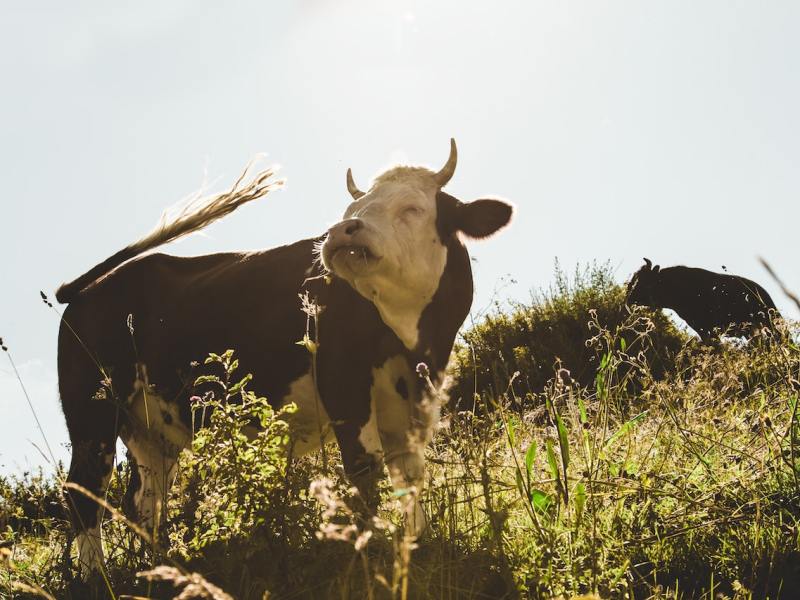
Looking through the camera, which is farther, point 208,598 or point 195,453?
point 195,453

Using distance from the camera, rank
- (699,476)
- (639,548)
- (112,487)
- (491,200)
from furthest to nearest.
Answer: (112,487) → (491,200) → (699,476) → (639,548)

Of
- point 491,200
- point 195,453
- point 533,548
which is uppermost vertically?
point 491,200

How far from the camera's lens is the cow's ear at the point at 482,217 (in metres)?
4.27

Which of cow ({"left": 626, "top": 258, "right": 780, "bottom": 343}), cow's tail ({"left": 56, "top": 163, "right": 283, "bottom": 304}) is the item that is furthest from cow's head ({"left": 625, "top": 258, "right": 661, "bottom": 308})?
cow's tail ({"left": 56, "top": 163, "right": 283, "bottom": 304})

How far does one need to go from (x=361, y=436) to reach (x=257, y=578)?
4.36ft

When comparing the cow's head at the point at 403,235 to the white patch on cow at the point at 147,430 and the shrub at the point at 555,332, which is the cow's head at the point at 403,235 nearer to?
the white patch on cow at the point at 147,430

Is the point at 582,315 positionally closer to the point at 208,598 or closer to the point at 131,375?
the point at 131,375

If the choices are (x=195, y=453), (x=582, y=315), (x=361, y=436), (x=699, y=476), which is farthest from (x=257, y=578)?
(x=582, y=315)

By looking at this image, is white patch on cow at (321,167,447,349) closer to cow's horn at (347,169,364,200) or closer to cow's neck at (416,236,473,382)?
cow's neck at (416,236,473,382)

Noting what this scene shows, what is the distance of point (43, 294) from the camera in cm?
350

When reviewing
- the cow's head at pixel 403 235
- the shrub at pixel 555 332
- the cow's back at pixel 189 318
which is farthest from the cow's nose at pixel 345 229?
the shrub at pixel 555 332

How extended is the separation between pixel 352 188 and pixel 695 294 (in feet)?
28.6

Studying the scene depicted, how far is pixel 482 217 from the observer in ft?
14.1

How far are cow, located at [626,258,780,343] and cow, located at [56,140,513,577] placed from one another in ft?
25.4
